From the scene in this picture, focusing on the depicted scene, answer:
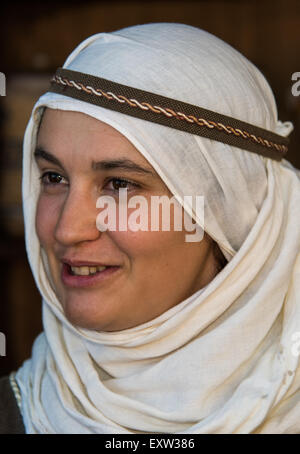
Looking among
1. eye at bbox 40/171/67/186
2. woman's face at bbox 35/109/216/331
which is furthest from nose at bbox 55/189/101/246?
eye at bbox 40/171/67/186

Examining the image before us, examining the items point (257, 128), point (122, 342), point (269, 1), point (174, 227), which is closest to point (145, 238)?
point (174, 227)

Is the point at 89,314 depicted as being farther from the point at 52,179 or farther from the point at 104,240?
the point at 52,179

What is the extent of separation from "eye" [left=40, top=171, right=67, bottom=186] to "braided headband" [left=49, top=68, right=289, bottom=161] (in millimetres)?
195

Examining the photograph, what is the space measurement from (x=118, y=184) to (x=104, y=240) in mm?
132

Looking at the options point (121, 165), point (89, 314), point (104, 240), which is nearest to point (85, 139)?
point (121, 165)

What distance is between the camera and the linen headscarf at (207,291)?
146cm

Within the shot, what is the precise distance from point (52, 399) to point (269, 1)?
349 centimetres

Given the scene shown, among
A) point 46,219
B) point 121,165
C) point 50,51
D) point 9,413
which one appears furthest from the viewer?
point 50,51

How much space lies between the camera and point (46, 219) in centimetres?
158

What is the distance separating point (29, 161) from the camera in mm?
1725

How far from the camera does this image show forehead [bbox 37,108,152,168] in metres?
1.45

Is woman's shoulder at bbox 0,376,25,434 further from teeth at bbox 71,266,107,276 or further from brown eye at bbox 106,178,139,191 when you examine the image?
brown eye at bbox 106,178,139,191

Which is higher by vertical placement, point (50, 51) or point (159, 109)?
point (50, 51)

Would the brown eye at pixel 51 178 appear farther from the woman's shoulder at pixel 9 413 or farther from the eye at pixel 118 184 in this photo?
the woman's shoulder at pixel 9 413
